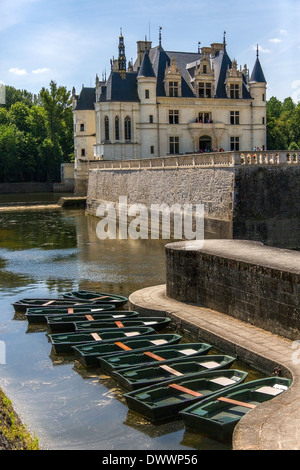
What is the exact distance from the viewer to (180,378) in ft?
36.2

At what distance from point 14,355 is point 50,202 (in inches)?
1896

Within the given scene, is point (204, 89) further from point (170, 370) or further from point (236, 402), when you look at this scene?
point (236, 402)

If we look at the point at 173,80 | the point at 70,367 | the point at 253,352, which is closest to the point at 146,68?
the point at 173,80

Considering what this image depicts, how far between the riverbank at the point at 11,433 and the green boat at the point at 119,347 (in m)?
3.56

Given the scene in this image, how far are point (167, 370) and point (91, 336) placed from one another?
3.07m

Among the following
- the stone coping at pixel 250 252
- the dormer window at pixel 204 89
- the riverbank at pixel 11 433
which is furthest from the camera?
the dormer window at pixel 204 89

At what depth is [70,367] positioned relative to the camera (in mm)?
12992

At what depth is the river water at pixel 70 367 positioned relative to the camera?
9742mm

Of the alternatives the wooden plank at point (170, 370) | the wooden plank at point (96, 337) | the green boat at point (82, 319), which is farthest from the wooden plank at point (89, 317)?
the wooden plank at point (170, 370)

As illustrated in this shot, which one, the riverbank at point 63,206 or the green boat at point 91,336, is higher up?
the riverbank at point 63,206

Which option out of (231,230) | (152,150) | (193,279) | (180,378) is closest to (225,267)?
(193,279)

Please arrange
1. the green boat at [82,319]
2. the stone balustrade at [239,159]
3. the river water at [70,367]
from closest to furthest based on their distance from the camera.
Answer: the river water at [70,367] < the green boat at [82,319] < the stone balustrade at [239,159]

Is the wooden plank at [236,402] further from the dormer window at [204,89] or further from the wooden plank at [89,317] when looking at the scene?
the dormer window at [204,89]

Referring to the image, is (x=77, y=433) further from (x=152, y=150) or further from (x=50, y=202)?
(x=50, y=202)
